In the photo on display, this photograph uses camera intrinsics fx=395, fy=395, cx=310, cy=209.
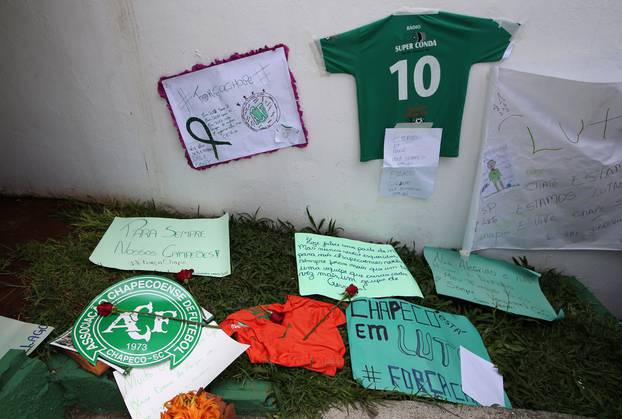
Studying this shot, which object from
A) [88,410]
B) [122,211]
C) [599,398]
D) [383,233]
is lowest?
[599,398]

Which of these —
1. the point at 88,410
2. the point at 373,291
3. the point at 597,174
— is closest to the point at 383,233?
the point at 373,291

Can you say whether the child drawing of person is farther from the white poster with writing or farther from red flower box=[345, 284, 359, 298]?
red flower box=[345, 284, 359, 298]

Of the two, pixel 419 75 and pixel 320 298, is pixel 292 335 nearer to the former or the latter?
pixel 320 298

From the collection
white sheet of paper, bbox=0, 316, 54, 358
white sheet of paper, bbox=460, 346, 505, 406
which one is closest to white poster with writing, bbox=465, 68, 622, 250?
white sheet of paper, bbox=460, 346, 505, 406

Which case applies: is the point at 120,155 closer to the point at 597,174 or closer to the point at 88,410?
the point at 88,410

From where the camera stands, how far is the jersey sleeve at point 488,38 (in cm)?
198

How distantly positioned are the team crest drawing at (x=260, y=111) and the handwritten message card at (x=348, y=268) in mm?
752

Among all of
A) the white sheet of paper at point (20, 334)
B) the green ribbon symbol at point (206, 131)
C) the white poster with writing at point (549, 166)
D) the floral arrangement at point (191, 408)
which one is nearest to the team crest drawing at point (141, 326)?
the white sheet of paper at point (20, 334)

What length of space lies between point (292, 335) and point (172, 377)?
579mm

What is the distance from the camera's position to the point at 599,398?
6.43 ft

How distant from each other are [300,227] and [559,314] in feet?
5.55

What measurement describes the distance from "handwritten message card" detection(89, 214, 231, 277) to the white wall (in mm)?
229

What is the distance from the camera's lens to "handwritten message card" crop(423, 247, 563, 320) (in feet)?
7.87

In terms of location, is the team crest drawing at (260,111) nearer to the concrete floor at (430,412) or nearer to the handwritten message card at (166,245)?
the handwritten message card at (166,245)
